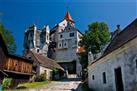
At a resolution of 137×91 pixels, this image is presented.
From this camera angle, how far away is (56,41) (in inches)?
2921

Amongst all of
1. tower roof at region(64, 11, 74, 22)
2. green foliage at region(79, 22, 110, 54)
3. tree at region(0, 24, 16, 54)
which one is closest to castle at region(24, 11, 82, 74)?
tower roof at region(64, 11, 74, 22)

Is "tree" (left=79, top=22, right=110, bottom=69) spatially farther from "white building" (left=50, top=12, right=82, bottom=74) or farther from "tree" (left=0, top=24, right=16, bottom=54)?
"tree" (left=0, top=24, right=16, bottom=54)

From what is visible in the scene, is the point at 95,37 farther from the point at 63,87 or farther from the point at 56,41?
the point at 56,41

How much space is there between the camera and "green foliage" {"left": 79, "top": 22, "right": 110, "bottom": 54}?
43616 millimetres

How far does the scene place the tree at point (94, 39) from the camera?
43.3m

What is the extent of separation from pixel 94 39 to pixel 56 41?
1264 inches

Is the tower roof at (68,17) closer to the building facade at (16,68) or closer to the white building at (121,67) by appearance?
the building facade at (16,68)

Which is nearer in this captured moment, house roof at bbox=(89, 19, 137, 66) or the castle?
house roof at bbox=(89, 19, 137, 66)

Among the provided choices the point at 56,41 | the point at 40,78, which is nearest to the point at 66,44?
the point at 56,41

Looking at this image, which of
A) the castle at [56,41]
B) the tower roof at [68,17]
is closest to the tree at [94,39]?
the castle at [56,41]

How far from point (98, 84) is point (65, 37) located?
49.5 metres

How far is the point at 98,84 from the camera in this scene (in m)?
Result: 21.6

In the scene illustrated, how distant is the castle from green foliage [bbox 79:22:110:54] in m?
17.9

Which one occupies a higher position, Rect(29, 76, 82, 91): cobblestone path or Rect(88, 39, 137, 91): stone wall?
Rect(88, 39, 137, 91): stone wall
